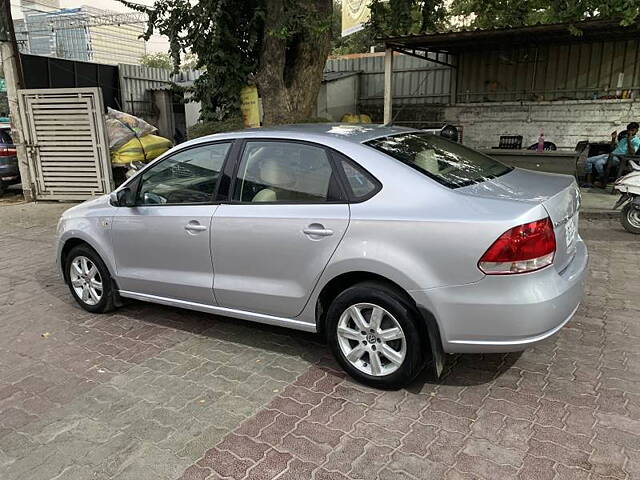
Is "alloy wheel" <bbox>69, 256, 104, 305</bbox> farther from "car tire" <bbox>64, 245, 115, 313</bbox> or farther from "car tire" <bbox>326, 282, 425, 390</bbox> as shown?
"car tire" <bbox>326, 282, 425, 390</bbox>

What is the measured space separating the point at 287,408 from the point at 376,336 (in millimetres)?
699

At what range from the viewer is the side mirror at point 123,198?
171 inches

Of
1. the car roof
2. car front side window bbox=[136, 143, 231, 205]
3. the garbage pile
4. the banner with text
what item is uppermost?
the banner with text

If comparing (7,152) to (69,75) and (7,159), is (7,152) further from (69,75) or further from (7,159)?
(69,75)

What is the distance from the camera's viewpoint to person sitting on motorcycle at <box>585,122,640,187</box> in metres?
10.9

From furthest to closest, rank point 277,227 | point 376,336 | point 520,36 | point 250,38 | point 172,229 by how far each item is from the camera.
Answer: point 520,36 < point 250,38 < point 172,229 < point 277,227 < point 376,336

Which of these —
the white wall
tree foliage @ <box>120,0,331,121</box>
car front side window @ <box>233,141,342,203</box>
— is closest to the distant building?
the white wall

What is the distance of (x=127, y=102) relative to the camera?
16.7 meters

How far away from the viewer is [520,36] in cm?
1320

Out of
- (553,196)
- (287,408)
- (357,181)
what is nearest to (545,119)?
(553,196)

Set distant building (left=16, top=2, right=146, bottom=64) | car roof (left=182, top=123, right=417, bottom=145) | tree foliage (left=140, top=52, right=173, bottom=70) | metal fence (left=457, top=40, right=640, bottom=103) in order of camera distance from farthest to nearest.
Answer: tree foliage (left=140, top=52, right=173, bottom=70) < distant building (left=16, top=2, right=146, bottom=64) < metal fence (left=457, top=40, right=640, bottom=103) < car roof (left=182, top=123, right=417, bottom=145)

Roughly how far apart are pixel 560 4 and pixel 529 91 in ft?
33.4

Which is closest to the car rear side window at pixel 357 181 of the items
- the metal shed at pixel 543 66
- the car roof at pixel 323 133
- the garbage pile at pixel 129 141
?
Result: the car roof at pixel 323 133

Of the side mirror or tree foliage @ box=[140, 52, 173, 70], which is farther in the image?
tree foliage @ box=[140, 52, 173, 70]
